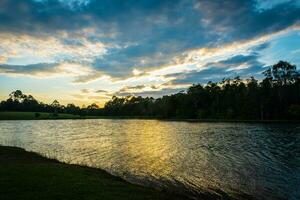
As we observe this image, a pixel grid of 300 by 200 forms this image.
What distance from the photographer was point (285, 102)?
12412cm

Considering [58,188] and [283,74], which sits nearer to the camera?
[58,188]

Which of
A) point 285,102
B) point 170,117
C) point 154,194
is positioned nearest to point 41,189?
point 154,194

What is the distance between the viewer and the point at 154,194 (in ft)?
60.9

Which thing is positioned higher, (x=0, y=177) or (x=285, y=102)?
(x=285, y=102)

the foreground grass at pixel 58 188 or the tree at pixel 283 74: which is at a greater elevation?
the tree at pixel 283 74

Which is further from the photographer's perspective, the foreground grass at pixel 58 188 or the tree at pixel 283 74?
the tree at pixel 283 74

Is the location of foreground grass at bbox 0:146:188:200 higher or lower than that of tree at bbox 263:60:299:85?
lower

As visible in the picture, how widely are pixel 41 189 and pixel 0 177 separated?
4221mm

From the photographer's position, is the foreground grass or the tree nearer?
the foreground grass

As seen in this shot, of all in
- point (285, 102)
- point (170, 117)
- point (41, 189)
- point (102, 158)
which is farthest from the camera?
point (170, 117)

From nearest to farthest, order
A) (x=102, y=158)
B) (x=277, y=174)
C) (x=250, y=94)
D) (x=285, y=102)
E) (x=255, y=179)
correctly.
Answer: (x=255, y=179), (x=277, y=174), (x=102, y=158), (x=285, y=102), (x=250, y=94)

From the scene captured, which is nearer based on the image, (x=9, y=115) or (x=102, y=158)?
(x=102, y=158)

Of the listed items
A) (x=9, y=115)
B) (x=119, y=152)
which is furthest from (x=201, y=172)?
(x=9, y=115)

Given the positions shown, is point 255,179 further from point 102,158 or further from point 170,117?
point 170,117
